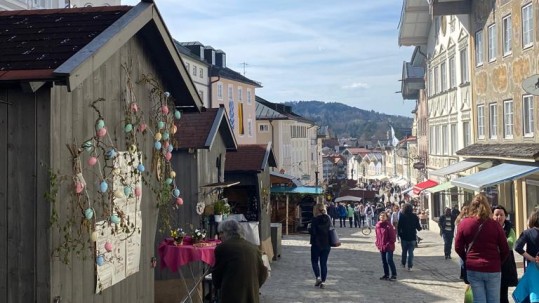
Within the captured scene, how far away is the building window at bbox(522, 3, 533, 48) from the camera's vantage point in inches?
767

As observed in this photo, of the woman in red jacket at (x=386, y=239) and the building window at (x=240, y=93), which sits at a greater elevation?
the building window at (x=240, y=93)

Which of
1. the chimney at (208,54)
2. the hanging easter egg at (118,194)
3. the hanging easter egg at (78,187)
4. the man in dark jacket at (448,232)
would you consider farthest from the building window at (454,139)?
the chimney at (208,54)

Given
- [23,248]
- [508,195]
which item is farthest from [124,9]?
[508,195]

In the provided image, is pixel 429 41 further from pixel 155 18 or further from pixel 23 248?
pixel 23 248

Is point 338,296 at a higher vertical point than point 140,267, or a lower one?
lower

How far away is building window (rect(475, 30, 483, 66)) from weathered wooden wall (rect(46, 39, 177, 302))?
18.7 m

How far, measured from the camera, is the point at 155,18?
8.05 meters

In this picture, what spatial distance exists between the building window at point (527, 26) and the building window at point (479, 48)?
4871 millimetres

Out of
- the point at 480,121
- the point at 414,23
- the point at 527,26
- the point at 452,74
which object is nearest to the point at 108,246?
the point at 527,26

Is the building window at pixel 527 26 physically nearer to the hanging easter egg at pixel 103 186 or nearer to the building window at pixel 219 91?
the hanging easter egg at pixel 103 186

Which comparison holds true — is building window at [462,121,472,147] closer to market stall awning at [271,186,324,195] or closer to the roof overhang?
market stall awning at [271,186,324,195]

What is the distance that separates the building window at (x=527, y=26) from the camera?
19484 millimetres

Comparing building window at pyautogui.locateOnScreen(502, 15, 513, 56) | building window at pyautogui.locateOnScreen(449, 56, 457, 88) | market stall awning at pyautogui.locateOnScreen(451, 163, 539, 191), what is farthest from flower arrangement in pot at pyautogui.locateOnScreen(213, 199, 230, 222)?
building window at pyautogui.locateOnScreen(449, 56, 457, 88)

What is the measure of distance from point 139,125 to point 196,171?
4.81 m
